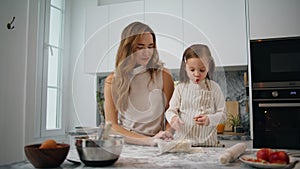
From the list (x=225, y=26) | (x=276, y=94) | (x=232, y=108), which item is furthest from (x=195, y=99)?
(x=232, y=108)

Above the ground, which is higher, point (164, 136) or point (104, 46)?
point (104, 46)

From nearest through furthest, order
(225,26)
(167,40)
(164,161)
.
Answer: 1. (164,161)
2. (167,40)
3. (225,26)

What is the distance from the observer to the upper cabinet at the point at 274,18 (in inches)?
79.7

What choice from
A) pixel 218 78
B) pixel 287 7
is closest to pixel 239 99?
pixel 287 7

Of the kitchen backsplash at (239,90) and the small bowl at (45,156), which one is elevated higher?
the kitchen backsplash at (239,90)

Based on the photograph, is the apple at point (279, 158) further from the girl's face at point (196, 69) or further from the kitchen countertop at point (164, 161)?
the girl's face at point (196, 69)

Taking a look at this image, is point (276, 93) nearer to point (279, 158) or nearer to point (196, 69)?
point (196, 69)

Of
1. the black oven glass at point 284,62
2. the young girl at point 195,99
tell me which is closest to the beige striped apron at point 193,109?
the young girl at point 195,99

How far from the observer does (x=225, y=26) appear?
2242 mm

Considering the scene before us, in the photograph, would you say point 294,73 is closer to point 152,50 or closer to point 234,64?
point 234,64

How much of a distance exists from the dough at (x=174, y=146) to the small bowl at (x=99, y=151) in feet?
0.77

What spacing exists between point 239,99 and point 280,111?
55cm

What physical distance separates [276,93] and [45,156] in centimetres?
172

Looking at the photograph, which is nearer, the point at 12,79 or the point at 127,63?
the point at 127,63
